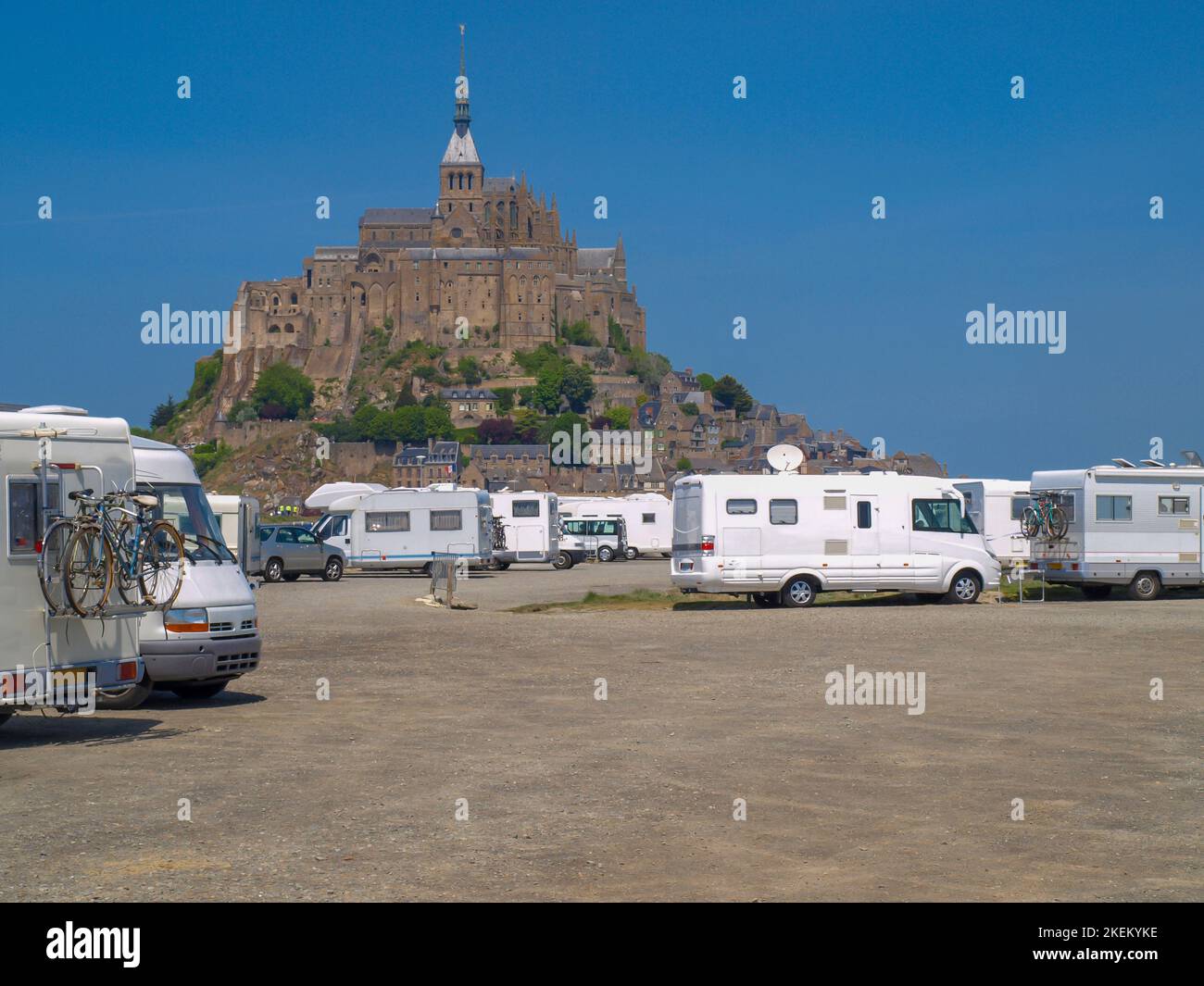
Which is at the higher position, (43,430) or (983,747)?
(43,430)

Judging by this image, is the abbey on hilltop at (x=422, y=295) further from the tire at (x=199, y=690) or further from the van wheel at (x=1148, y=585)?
the tire at (x=199, y=690)

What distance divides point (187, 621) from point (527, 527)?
32.9 metres

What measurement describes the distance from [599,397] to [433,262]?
24500 millimetres

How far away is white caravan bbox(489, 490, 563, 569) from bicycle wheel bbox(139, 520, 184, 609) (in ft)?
106

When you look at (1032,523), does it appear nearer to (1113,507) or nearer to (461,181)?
(1113,507)

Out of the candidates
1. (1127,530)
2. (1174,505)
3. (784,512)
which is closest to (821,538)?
(784,512)

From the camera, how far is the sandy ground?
740cm

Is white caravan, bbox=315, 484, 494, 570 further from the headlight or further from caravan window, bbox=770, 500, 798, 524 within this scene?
the headlight

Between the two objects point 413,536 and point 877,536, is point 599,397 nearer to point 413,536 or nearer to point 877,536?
point 413,536

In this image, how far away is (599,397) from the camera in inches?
6535

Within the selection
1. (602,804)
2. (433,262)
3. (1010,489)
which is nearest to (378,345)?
(433,262)

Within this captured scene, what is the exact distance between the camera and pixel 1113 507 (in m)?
28.4

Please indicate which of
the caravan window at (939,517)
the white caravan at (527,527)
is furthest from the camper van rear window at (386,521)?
the caravan window at (939,517)

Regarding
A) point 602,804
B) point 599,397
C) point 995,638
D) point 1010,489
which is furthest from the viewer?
point 599,397
